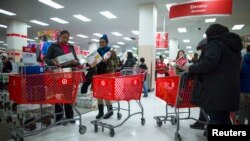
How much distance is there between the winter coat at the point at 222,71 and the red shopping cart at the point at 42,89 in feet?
5.79

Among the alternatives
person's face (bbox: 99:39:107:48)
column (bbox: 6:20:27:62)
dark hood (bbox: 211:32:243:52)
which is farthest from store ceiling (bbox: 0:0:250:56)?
dark hood (bbox: 211:32:243:52)

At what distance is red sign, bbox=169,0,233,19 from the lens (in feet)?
23.7

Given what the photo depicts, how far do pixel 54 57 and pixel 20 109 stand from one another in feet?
3.25

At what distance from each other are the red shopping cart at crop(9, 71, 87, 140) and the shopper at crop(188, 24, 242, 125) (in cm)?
176

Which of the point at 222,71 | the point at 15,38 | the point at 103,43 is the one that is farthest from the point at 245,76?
the point at 15,38

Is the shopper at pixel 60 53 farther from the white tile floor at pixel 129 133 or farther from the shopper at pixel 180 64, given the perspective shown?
the shopper at pixel 180 64

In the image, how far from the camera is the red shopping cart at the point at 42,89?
9.48 ft

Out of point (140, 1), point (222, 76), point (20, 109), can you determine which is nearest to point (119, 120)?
point (20, 109)

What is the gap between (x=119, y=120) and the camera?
423 cm

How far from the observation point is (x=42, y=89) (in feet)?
9.82

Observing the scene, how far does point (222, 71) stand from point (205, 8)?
5747 millimetres

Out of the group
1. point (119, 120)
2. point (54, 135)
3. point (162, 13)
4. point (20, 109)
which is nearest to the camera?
point (54, 135)

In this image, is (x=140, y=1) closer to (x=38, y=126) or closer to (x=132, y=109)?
(x=132, y=109)

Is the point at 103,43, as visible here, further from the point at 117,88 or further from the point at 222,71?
the point at 222,71
